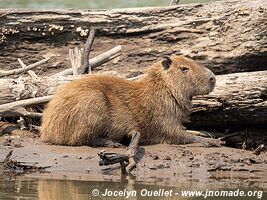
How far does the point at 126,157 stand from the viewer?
28.3ft

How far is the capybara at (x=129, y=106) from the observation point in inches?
365

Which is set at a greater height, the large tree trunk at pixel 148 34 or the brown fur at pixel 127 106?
the large tree trunk at pixel 148 34

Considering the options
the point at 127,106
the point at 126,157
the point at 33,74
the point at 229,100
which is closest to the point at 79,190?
the point at 126,157

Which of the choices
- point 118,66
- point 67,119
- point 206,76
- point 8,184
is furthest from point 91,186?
point 118,66

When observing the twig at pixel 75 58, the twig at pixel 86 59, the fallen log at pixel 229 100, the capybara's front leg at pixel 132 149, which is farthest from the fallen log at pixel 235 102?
the twig at pixel 75 58

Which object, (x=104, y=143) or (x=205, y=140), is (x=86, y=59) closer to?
(x=104, y=143)

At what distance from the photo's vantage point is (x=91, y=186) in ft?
25.9

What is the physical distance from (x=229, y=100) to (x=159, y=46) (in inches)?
59.9

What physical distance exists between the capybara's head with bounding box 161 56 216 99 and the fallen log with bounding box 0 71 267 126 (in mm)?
233

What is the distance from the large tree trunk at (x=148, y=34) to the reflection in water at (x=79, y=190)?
281 centimetres

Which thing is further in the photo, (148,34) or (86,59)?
(148,34)

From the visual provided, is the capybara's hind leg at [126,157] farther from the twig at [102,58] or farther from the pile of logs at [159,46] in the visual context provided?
the twig at [102,58]

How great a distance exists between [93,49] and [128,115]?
199 centimetres

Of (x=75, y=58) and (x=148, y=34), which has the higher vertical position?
(x=148, y=34)
